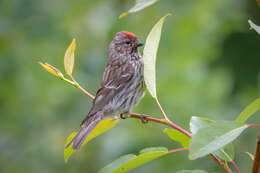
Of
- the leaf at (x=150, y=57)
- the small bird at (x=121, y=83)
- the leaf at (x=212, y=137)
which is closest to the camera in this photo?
the leaf at (x=212, y=137)

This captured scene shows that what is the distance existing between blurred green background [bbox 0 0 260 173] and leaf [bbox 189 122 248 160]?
12.9 ft

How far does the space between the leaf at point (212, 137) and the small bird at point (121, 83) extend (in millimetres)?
2259

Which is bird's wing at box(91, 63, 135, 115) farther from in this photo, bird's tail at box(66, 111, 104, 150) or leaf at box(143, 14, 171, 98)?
leaf at box(143, 14, 171, 98)

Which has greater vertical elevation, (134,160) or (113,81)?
(134,160)

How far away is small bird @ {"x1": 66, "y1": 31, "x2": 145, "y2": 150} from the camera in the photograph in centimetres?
470

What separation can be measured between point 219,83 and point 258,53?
1.49 m

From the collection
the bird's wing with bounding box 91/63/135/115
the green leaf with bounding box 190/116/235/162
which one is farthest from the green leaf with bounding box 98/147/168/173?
the bird's wing with bounding box 91/63/135/115

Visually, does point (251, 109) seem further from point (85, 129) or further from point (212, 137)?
point (85, 129)

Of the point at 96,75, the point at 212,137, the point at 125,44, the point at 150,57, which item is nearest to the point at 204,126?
the point at 212,137

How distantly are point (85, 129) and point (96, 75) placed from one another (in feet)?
9.32

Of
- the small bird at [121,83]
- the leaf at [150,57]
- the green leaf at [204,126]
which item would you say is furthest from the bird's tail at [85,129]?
the green leaf at [204,126]

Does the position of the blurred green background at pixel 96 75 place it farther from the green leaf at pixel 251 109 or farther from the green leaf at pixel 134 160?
the green leaf at pixel 251 109

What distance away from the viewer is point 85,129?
3691 millimetres

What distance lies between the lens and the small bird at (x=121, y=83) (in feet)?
15.4
